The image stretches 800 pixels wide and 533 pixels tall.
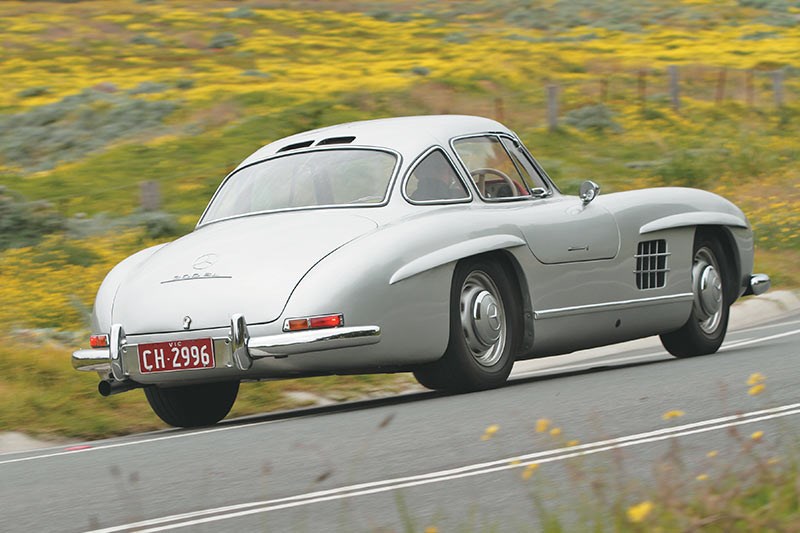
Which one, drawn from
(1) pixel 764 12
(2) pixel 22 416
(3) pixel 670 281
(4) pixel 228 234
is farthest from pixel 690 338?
(1) pixel 764 12

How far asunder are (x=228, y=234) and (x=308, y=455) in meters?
2.31

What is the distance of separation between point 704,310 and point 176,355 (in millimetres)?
4299

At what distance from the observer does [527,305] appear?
9.02 m

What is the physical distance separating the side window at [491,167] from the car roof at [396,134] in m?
0.09

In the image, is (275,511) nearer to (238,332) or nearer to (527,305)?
(238,332)

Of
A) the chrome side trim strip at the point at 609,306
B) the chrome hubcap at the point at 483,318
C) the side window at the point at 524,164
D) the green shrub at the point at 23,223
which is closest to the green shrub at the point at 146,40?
the green shrub at the point at 23,223

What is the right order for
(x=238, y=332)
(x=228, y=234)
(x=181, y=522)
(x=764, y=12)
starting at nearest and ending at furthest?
(x=181, y=522)
(x=238, y=332)
(x=228, y=234)
(x=764, y=12)

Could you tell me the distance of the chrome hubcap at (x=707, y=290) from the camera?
35.2ft

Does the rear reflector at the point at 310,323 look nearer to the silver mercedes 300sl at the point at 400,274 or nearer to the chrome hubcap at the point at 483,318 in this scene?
the silver mercedes 300sl at the point at 400,274

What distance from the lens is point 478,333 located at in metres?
8.66

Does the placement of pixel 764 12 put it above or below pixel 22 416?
below

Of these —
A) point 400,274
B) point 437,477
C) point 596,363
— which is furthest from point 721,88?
point 437,477

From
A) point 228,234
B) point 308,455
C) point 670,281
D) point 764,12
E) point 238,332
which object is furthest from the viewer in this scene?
point 764,12

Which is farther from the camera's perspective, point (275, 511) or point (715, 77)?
point (715, 77)
